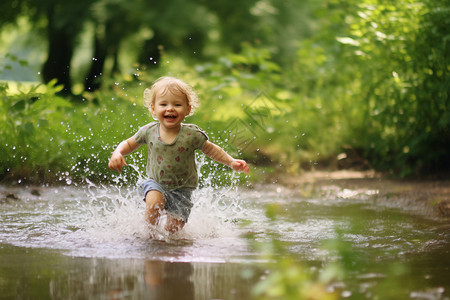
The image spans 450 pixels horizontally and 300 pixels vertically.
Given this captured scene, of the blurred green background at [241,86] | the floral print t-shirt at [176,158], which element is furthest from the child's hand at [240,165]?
the blurred green background at [241,86]

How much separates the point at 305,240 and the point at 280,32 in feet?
36.9

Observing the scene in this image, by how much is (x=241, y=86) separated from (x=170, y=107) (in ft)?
19.7

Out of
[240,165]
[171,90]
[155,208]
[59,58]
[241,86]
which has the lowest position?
[155,208]

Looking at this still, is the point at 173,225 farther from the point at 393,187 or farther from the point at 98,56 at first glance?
the point at 98,56

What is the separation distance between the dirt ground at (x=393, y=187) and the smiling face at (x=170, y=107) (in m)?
2.25

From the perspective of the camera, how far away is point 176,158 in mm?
4605

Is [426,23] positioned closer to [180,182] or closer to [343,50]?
[343,50]

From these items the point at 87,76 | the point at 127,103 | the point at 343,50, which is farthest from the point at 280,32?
the point at 127,103

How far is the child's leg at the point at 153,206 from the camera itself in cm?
445

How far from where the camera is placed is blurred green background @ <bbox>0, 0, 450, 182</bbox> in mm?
7168

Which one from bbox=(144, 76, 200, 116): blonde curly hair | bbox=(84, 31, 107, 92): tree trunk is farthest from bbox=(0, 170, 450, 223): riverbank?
bbox=(84, 31, 107, 92): tree trunk

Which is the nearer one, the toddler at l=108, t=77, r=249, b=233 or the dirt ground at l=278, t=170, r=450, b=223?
the toddler at l=108, t=77, r=249, b=233

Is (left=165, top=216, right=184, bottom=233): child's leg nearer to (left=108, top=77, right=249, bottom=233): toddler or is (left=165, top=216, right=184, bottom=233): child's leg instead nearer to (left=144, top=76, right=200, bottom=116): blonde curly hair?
(left=108, top=77, right=249, bottom=233): toddler

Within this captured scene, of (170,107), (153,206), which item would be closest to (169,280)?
(153,206)
